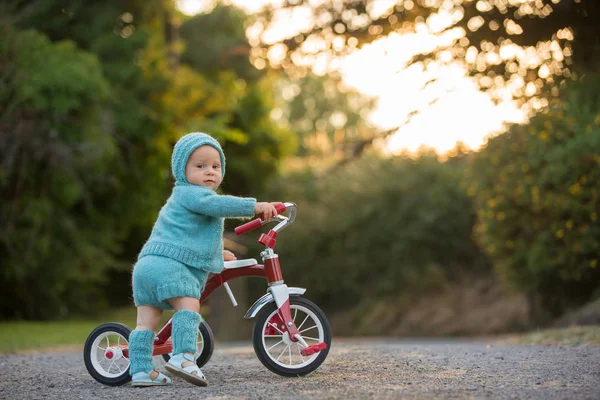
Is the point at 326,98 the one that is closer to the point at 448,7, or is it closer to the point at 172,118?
the point at 172,118

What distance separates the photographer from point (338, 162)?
15039mm

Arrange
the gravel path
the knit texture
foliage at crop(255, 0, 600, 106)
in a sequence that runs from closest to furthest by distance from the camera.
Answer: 1. the gravel path
2. the knit texture
3. foliage at crop(255, 0, 600, 106)

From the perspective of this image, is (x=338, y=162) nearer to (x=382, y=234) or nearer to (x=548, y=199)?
(x=382, y=234)

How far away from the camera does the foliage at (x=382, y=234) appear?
17.1 meters

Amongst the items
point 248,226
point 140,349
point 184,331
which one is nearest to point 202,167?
point 248,226

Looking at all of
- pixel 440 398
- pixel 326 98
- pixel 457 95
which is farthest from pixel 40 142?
pixel 326 98

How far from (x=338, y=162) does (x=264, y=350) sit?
1050 cm

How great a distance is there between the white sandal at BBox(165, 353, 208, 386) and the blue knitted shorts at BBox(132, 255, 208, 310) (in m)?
0.34

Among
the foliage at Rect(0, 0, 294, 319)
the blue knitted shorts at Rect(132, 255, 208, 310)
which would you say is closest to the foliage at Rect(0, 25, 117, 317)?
A: the foliage at Rect(0, 0, 294, 319)

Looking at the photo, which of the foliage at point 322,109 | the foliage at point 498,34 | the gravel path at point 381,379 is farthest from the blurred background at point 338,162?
the foliage at point 322,109

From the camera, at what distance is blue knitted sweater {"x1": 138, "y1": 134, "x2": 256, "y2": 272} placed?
4.48m

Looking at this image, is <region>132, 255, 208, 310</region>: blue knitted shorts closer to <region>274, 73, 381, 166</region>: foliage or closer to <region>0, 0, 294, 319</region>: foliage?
<region>0, 0, 294, 319</region>: foliage

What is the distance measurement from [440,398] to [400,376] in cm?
92

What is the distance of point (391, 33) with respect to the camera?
962cm
